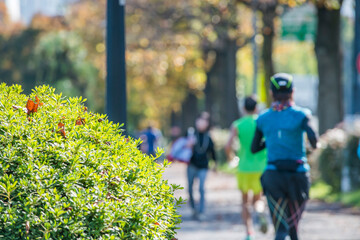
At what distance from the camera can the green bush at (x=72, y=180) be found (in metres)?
3.81

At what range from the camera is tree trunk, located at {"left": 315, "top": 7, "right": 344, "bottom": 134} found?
22422mm

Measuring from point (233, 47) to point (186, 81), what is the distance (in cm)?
1321

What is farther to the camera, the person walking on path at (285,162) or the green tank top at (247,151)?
the green tank top at (247,151)

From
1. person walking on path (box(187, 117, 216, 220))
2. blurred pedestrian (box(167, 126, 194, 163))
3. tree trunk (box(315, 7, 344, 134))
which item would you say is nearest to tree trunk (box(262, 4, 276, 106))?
tree trunk (box(315, 7, 344, 134))

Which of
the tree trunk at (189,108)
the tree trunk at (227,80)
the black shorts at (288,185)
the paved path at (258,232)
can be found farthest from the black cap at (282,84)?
the tree trunk at (189,108)

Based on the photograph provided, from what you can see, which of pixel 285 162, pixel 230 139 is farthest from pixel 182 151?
pixel 285 162

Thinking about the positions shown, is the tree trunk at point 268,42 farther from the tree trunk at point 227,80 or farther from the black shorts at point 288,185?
the black shorts at point 288,185

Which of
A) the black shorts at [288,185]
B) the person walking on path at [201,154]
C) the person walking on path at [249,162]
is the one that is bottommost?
the black shorts at [288,185]

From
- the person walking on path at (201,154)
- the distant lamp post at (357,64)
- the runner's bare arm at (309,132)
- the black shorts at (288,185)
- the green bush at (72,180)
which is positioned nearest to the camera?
Result: the green bush at (72,180)

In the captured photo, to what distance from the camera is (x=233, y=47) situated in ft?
118

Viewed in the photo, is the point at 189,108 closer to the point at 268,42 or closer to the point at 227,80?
the point at 227,80

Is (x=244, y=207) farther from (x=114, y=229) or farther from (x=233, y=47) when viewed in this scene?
(x=233, y=47)

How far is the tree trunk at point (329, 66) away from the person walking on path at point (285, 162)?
15.3 metres

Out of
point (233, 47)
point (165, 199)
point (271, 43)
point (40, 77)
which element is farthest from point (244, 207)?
point (40, 77)
